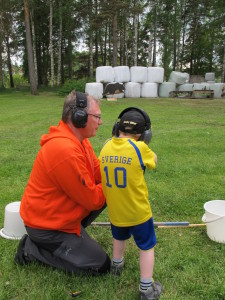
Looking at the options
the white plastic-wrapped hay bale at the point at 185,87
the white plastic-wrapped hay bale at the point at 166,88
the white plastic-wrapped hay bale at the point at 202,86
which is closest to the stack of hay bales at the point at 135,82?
the white plastic-wrapped hay bale at the point at 166,88

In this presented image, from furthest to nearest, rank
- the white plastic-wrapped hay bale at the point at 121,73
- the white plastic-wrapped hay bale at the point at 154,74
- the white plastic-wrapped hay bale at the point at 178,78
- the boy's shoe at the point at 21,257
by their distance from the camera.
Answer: the white plastic-wrapped hay bale at the point at 178,78
the white plastic-wrapped hay bale at the point at 154,74
the white plastic-wrapped hay bale at the point at 121,73
the boy's shoe at the point at 21,257

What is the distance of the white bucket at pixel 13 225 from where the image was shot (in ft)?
10.1

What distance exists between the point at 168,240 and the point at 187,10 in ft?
125

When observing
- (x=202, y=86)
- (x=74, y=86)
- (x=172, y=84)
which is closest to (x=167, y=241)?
(x=74, y=86)

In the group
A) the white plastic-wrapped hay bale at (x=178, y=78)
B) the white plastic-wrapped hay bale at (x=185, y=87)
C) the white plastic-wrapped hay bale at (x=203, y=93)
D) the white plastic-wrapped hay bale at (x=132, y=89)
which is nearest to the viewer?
the white plastic-wrapped hay bale at (x=203, y=93)

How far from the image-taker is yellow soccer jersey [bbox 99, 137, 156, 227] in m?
2.12

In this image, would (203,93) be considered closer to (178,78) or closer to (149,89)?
(178,78)

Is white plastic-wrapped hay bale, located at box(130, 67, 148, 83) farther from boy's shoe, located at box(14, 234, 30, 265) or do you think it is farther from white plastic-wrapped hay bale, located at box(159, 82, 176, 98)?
boy's shoe, located at box(14, 234, 30, 265)

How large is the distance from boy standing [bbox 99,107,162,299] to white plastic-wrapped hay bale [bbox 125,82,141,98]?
20.2m

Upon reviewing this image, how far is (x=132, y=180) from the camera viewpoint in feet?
7.02

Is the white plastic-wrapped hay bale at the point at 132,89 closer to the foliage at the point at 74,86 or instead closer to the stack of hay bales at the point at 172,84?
the stack of hay bales at the point at 172,84

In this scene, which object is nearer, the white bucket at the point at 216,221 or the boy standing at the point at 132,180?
the boy standing at the point at 132,180

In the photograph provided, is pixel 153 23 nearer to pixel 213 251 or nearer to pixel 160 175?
pixel 160 175

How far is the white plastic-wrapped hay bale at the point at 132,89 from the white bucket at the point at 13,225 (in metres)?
19.6
